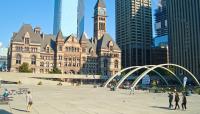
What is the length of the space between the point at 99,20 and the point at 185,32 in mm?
45739

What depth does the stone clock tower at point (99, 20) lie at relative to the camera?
169250 millimetres

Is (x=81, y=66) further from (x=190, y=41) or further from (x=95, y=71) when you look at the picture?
(x=190, y=41)

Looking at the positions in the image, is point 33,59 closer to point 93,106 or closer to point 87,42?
point 87,42

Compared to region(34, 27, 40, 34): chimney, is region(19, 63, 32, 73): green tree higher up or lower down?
lower down

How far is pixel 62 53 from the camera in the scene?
135875 mm

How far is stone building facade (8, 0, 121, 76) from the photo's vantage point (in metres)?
126

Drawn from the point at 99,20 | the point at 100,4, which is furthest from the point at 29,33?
the point at 100,4

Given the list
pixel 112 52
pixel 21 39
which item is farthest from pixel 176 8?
pixel 21 39

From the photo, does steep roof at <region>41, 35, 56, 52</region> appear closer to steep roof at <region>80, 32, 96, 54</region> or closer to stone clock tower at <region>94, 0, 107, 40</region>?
steep roof at <region>80, 32, 96, 54</region>

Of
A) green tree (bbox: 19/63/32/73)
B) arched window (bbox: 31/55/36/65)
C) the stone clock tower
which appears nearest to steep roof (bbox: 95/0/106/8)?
the stone clock tower

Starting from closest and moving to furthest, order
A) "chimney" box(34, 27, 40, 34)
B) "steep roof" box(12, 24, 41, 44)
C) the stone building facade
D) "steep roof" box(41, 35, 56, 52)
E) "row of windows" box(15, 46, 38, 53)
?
"row of windows" box(15, 46, 38, 53) < the stone building facade < "steep roof" box(12, 24, 41, 44) < "steep roof" box(41, 35, 56, 52) < "chimney" box(34, 27, 40, 34)

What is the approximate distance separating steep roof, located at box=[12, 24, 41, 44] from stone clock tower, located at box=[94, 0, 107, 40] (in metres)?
43.7

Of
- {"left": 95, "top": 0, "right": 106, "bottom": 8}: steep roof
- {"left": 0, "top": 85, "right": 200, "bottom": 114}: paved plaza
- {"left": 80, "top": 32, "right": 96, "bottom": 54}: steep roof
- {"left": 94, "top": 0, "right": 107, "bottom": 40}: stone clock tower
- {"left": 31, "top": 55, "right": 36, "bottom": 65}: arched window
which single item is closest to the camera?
{"left": 0, "top": 85, "right": 200, "bottom": 114}: paved plaza

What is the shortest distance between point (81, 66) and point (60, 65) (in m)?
9.82
